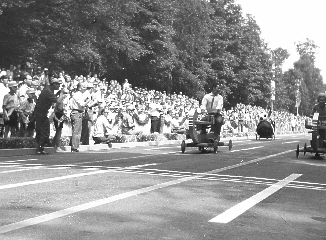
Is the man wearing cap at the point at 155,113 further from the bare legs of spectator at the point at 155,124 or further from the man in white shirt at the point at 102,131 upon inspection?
the man in white shirt at the point at 102,131

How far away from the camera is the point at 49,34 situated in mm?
39656

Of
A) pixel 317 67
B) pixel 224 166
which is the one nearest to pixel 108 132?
pixel 224 166

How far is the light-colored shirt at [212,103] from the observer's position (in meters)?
22.1

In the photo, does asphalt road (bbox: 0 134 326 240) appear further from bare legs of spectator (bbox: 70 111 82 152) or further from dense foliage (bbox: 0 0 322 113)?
dense foliage (bbox: 0 0 322 113)

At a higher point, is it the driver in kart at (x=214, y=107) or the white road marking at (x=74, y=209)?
the driver in kart at (x=214, y=107)

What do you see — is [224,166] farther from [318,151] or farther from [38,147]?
[38,147]

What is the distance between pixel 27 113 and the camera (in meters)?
22.2

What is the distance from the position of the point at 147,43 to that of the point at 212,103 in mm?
33141

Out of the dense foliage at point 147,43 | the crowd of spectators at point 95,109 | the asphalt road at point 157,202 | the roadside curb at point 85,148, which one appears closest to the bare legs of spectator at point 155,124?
the crowd of spectators at point 95,109

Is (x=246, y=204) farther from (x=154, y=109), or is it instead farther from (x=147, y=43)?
(x=147, y=43)

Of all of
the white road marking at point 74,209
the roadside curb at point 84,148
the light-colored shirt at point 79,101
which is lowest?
the white road marking at point 74,209

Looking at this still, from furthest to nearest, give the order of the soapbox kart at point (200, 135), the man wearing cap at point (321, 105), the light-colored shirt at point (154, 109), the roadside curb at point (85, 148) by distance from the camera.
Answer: the light-colored shirt at point (154, 109) → the soapbox kart at point (200, 135) → the man wearing cap at point (321, 105) → the roadside curb at point (85, 148)

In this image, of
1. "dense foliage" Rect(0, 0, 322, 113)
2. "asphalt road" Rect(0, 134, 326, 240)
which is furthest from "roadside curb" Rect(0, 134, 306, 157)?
"dense foliage" Rect(0, 0, 322, 113)

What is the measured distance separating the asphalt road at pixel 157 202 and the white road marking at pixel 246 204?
1cm
